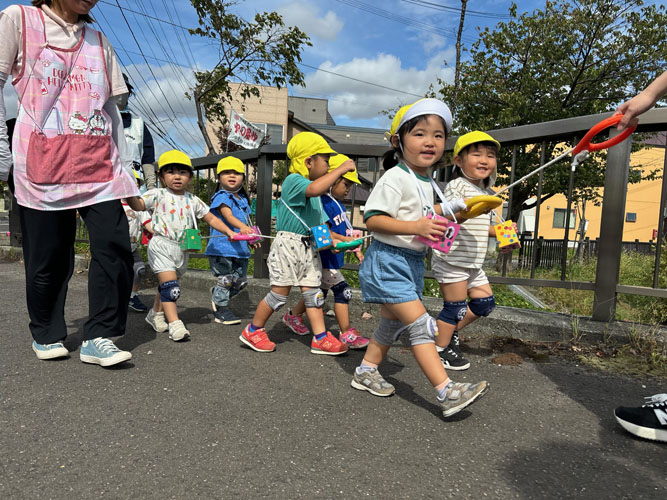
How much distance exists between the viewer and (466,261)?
2.92 m

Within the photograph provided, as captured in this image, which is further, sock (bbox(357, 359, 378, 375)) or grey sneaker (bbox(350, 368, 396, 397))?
sock (bbox(357, 359, 378, 375))

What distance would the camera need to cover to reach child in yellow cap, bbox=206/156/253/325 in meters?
4.02

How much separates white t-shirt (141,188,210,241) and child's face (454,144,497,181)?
2.20 meters

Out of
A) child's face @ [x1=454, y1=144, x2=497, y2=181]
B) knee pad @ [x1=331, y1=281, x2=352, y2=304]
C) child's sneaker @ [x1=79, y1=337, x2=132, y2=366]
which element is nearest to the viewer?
child's sneaker @ [x1=79, y1=337, x2=132, y2=366]

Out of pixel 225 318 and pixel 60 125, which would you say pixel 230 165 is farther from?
pixel 60 125

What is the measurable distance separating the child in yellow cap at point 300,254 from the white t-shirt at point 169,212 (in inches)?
36.6

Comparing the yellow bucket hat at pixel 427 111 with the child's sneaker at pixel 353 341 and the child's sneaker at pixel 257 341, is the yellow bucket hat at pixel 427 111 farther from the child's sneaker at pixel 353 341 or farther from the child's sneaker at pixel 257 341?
the child's sneaker at pixel 257 341

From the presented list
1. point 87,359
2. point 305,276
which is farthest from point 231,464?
point 305,276

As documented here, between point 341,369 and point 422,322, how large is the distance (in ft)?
2.60

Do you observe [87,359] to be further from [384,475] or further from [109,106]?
[384,475]

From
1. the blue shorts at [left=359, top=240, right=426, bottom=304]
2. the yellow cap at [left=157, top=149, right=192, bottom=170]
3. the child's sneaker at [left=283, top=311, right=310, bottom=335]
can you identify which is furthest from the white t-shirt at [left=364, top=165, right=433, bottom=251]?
the yellow cap at [left=157, top=149, right=192, bottom=170]

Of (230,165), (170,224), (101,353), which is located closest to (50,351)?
(101,353)

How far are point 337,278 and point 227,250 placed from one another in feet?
3.65

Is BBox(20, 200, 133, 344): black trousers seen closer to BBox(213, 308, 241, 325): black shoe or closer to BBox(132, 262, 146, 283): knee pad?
BBox(213, 308, 241, 325): black shoe
